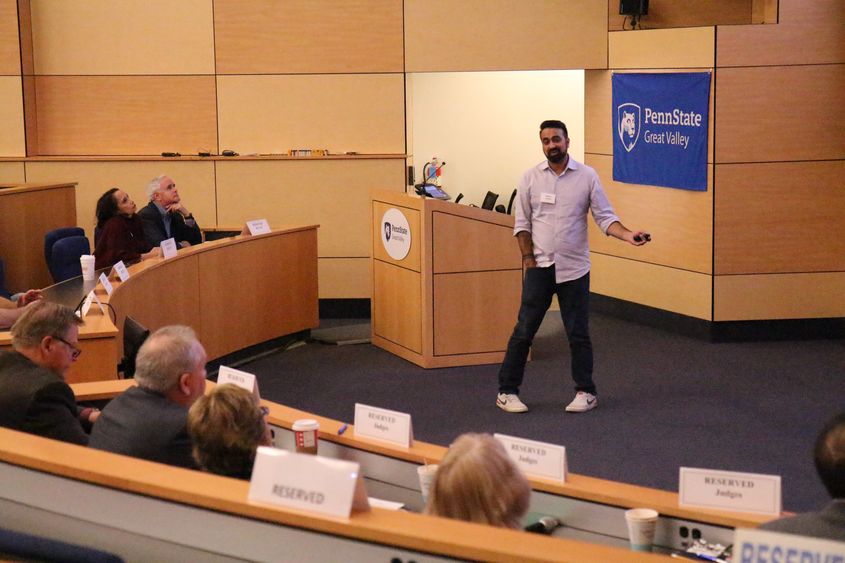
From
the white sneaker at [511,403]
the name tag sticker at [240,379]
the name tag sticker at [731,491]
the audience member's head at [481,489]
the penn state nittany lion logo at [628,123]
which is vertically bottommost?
the white sneaker at [511,403]

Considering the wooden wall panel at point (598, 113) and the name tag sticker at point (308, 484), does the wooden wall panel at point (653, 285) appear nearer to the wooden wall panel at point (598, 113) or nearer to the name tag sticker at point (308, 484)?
the wooden wall panel at point (598, 113)

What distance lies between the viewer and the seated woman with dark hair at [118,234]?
6.97 metres

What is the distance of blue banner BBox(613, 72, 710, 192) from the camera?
8.18 metres

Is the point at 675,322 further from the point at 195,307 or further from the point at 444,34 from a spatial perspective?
the point at 195,307

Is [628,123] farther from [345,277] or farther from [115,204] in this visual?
[115,204]

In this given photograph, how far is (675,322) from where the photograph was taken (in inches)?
337

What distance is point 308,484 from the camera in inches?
84.2

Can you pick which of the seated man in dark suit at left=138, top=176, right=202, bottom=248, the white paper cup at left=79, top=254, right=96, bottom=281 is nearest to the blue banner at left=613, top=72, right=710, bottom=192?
the seated man in dark suit at left=138, top=176, right=202, bottom=248

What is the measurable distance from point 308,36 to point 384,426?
665cm

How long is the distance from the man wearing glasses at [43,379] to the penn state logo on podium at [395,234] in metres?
3.82

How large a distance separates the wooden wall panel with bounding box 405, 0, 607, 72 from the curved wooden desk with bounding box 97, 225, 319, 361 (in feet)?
6.69

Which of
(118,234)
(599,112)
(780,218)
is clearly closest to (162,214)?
(118,234)

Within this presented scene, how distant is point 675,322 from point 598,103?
2.10m

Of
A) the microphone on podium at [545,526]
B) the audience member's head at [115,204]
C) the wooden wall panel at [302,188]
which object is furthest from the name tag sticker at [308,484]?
the wooden wall panel at [302,188]
